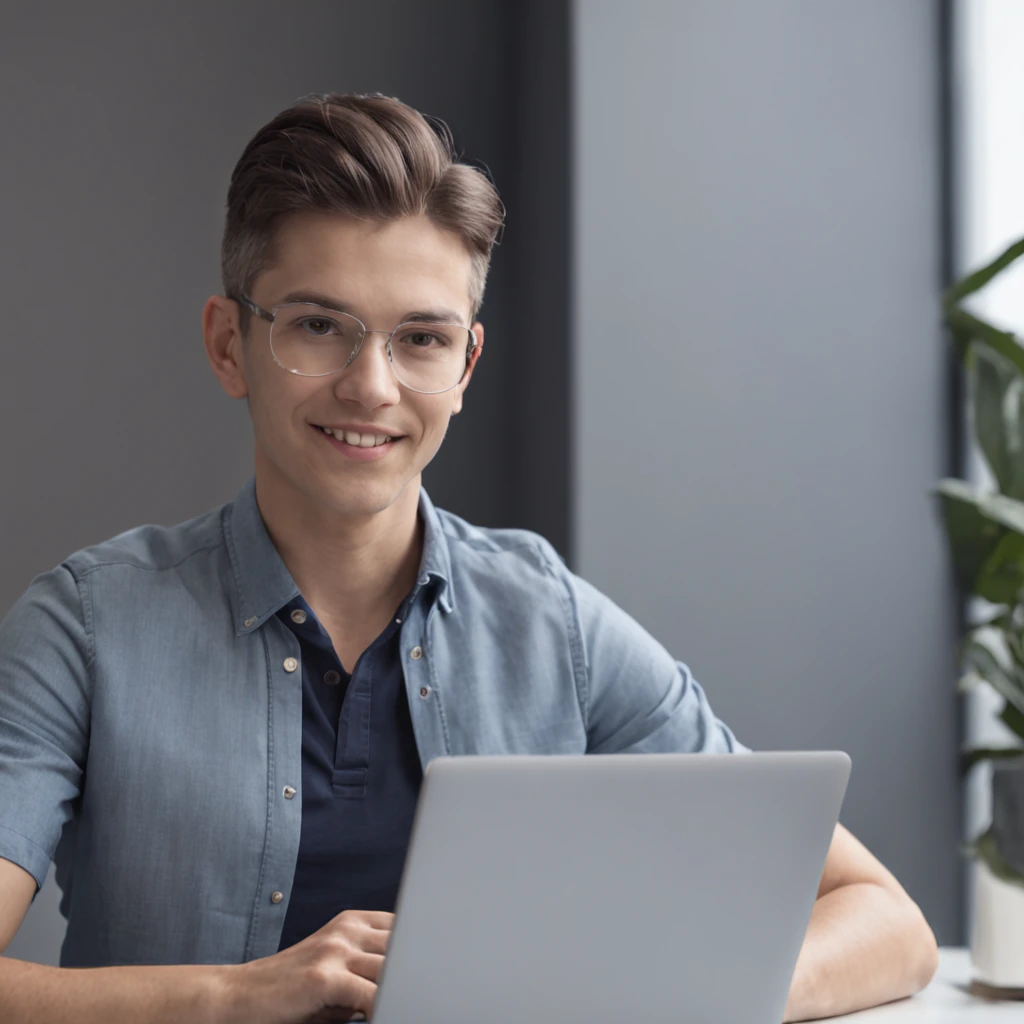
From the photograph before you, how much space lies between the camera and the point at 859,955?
113 cm

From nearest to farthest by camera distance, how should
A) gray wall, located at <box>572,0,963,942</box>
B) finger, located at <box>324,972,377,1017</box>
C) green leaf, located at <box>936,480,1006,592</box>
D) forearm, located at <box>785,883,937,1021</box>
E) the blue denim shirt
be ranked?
finger, located at <box>324,972,377,1017</box>, forearm, located at <box>785,883,937,1021</box>, the blue denim shirt, green leaf, located at <box>936,480,1006,592</box>, gray wall, located at <box>572,0,963,942</box>

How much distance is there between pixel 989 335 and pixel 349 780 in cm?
84

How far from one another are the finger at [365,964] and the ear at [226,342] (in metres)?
0.70

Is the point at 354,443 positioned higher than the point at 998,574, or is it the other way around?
the point at 354,443

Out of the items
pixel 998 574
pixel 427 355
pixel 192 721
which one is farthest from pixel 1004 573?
pixel 192 721

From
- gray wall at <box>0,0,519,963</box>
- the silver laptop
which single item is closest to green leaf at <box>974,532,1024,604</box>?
the silver laptop

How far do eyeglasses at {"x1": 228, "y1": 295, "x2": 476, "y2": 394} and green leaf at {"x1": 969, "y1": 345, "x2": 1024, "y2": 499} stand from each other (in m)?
0.64

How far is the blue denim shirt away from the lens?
127 cm

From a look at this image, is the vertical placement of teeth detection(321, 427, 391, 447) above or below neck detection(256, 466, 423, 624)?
above

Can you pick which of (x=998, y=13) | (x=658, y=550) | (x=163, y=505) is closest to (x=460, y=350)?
(x=658, y=550)

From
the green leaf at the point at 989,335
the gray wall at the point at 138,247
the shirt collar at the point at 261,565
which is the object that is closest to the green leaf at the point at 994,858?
the green leaf at the point at 989,335

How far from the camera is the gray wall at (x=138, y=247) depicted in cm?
250

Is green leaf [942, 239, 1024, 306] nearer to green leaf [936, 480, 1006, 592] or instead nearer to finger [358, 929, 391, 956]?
green leaf [936, 480, 1006, 592]

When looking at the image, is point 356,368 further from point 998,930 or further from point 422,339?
point 998,930
